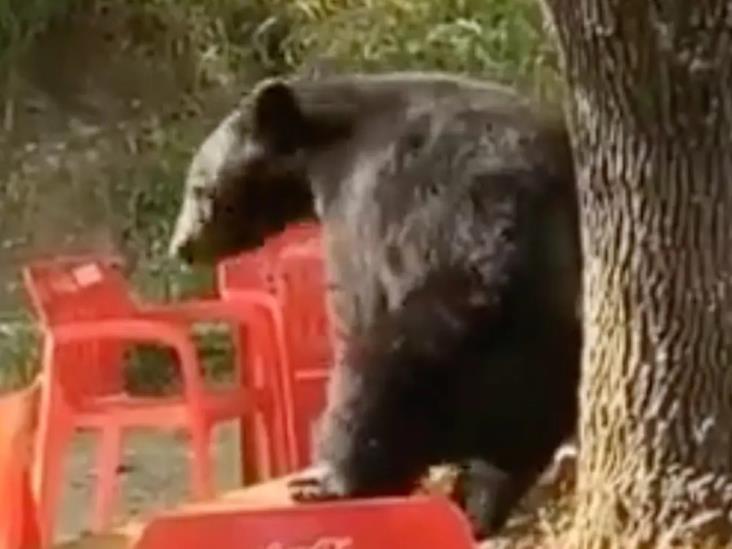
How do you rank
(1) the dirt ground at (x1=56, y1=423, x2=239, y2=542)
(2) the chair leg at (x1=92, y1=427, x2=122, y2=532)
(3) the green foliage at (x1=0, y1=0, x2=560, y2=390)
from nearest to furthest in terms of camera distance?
(2) the chair leg at (x1=92, y1=427, x2=122, y2=532) → (1) the dirt ground at (x1=56, y1=423, x2=239, y2=542) → (3) the green foliage at (x1=0, y1=0, x2=560, y2=390)

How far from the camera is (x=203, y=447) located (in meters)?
5.34

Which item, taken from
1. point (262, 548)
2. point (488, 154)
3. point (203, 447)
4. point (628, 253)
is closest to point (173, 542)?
point (262, 548)

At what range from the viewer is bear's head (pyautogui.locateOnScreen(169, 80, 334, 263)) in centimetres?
462

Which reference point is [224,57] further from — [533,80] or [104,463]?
[104,463]

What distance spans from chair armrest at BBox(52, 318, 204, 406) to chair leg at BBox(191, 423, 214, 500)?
7 cm

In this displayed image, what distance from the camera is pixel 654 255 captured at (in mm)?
3758

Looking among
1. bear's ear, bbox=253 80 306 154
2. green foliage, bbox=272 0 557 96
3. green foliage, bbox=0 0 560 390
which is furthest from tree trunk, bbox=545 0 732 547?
green foliage, bbox=0 0 560 390

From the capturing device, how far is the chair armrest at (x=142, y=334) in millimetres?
5137

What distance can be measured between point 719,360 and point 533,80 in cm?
413

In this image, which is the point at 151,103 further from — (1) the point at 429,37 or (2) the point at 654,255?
(2) the point at 654,255

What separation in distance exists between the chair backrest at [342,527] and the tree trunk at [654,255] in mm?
1186

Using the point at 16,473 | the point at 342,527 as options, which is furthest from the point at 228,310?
the point at 342,527

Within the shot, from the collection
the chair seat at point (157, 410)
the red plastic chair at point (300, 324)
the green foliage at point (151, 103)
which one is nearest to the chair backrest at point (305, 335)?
the red plastic chair at point (300, 324)

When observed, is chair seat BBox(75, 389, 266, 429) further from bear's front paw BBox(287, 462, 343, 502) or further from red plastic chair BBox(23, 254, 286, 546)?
bear's front paw BBox(287, 462, 343, 502)
